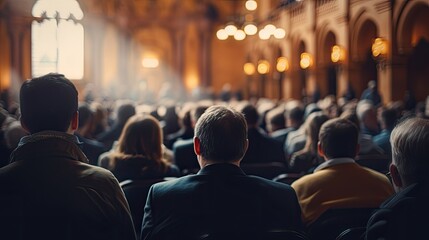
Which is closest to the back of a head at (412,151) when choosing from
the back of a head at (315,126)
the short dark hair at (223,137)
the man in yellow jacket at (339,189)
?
the short dark hair at (223,137)

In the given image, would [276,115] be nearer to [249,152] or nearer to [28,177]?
[249,152]

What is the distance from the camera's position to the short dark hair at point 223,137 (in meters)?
3.01

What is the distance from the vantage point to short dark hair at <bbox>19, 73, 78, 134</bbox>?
8.90 feet

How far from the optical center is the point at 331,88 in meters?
24.2

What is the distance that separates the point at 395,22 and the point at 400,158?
14920mm

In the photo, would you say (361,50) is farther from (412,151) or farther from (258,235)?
(258,235)

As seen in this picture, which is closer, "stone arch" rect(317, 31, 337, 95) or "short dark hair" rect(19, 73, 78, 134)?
"short dark hair" rect(19, 73, 78, 134)

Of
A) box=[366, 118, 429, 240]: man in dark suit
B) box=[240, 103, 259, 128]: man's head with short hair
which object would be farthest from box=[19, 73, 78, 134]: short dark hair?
box=[240, 103, 259, 128]: man's head with short hair

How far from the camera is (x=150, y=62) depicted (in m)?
31.8

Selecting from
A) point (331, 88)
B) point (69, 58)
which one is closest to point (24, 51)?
point (69, 58)

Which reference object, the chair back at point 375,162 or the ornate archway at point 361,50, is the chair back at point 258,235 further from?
the ornate archway at point 361,50

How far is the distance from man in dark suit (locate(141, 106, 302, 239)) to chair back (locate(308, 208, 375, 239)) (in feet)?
2.09

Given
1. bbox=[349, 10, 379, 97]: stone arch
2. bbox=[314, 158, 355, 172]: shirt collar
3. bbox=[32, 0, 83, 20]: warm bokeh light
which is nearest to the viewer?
bbox=[314, 158, 355, 172]: shirt collar

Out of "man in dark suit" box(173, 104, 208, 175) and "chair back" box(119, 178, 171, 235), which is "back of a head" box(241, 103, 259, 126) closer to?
"man in dark suit" box(173, 104, 208, 175)
